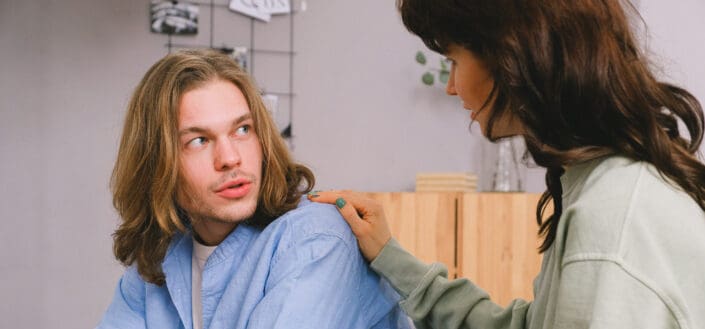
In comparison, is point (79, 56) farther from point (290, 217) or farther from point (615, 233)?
point (615, 233)

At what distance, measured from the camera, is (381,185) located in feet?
10.8

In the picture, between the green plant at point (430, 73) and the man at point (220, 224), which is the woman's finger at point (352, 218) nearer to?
the man at point (220, 224)

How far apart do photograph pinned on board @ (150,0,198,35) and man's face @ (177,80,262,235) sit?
1.96 m

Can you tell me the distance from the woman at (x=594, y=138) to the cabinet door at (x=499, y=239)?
1.96 m

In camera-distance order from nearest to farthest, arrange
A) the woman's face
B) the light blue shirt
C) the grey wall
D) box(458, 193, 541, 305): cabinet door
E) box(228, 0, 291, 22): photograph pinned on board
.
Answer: the woman's face
the light blue shirt
box(458, 193, 541, 305): cabinet door
the grey wall
box(228, 0, 291, 22): photograph pinned on board

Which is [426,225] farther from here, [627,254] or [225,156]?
[627,254]

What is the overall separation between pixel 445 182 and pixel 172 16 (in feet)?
4.48

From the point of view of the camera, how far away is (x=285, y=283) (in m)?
1.14


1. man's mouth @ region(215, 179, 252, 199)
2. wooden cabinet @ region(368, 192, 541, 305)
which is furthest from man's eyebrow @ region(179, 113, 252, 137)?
wooden cabinet @ region(368, 192, 541, 305)

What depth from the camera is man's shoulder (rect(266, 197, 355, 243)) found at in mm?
1215

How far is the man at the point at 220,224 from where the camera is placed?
118 centimetres

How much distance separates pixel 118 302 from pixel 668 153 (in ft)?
3.72

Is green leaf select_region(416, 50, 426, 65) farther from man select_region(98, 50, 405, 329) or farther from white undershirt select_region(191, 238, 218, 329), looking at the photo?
white undershirt select_region(191, 238, 218, 329)

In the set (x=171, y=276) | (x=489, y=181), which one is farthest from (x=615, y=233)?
(x=489, y=181)
